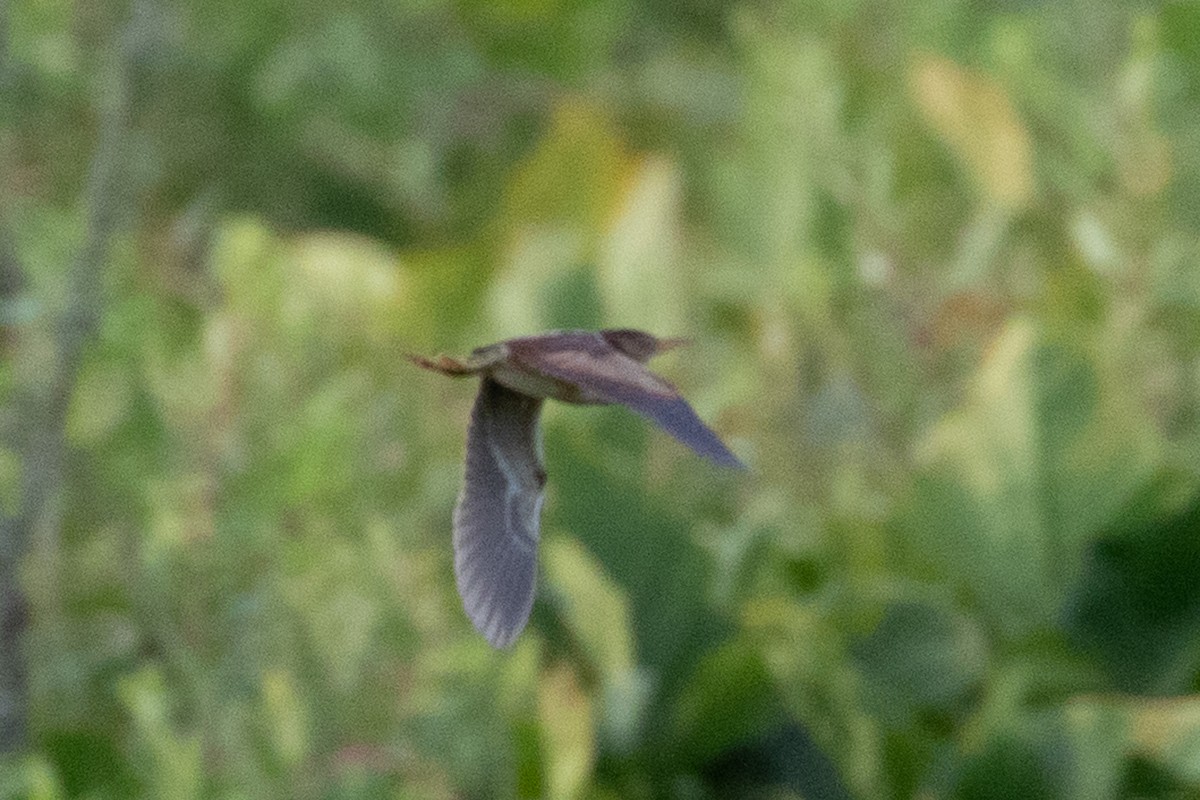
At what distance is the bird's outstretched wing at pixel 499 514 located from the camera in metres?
0.23

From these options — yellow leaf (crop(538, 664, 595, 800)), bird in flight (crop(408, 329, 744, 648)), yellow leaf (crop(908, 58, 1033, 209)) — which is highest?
yellow leaf (crop(908, 58, 1033, 209))

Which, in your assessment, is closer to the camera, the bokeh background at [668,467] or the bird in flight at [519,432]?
the bird in flight at [519,432]

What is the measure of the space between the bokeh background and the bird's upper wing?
76 mm

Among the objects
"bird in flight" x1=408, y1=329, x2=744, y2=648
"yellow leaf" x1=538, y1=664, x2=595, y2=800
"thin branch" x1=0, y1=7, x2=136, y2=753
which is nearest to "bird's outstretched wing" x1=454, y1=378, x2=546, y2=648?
"bird in flight" x1=408, y1=329, x2=744, y2=648

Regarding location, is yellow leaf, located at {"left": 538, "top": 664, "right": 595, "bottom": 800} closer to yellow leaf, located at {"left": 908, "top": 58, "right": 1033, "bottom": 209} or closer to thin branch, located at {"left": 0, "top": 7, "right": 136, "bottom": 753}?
thin branch, located at {"left": 0, "top": 7, "right": 136, "bottom": 753}

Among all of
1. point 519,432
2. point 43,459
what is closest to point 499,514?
point 519,432

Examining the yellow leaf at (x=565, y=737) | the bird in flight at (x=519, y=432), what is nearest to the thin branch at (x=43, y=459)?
the yellow leaf at (x=565, y=737)

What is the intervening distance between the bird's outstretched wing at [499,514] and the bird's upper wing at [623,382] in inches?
0.5

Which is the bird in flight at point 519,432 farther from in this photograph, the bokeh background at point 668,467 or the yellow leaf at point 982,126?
the yellow leaf at point 982,126

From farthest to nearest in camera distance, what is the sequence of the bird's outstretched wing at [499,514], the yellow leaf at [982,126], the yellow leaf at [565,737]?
the yellow leaf at [982,126]
the yellow leaf at [565,737]
the bird's outstretched wing at [499,514]

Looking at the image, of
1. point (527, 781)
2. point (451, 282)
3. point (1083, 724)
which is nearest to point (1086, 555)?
point (1083, 724)

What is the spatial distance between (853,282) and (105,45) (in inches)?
24.3

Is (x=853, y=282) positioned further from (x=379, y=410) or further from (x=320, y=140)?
(x=320, y=140)

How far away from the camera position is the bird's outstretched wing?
0.23 metres
